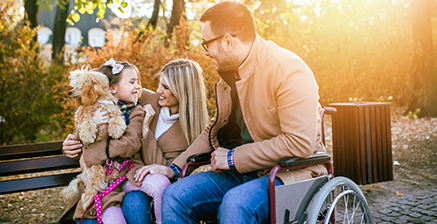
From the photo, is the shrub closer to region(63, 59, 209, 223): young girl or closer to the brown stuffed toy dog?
region(63, 59, 209, 223): young girl

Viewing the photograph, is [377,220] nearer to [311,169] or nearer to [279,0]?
[311,169]

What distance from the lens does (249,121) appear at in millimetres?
2275

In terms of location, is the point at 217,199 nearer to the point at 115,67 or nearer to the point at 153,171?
the point at 153,171

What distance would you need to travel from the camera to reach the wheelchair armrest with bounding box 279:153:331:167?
1.90 m

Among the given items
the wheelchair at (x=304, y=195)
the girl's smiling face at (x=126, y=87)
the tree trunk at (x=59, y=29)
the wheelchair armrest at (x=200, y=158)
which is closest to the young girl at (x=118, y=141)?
the girl's smiling face at (x=126, y=87)

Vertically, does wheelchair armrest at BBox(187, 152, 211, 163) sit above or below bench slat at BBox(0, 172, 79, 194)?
above

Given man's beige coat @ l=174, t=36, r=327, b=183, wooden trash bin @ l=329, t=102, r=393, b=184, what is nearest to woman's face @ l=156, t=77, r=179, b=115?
man's beige coat @ l=174, t=36, r=327, b=183

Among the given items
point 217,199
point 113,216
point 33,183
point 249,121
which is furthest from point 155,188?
point 33,183

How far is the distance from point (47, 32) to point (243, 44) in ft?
116

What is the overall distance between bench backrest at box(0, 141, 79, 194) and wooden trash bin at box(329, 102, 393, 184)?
9.82ft

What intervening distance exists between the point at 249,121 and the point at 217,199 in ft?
2.03

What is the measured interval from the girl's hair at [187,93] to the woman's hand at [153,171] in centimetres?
40

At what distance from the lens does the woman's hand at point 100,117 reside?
100 inches

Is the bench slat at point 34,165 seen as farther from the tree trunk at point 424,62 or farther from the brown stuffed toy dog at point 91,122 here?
the tree trunk at point 424,62
